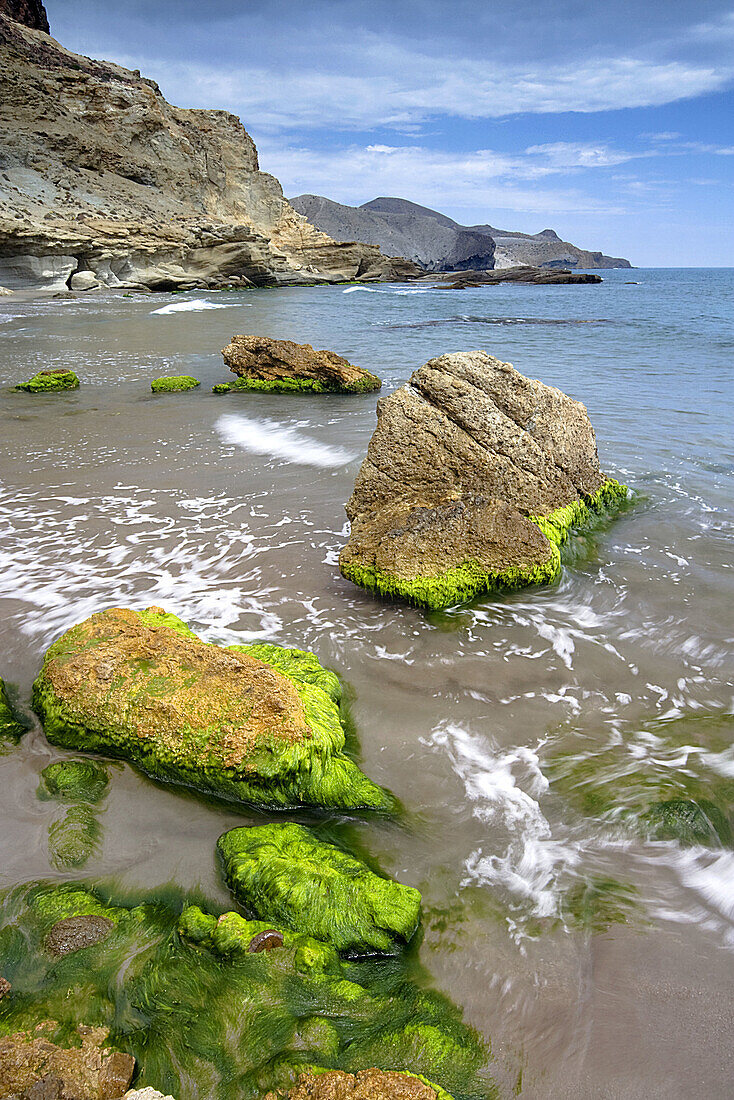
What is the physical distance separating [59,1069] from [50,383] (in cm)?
1121

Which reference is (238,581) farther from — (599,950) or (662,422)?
(662,422)

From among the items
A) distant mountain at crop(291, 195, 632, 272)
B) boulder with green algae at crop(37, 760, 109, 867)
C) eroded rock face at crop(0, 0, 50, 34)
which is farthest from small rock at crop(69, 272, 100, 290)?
distant mountain at crop(291, 195, 632, 272)

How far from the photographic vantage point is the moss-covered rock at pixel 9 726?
297 centimetres

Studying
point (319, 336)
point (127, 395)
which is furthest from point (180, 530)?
point (319, 336)

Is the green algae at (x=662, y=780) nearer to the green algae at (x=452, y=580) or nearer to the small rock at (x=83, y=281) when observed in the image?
the green algae at (x=452, y=580)

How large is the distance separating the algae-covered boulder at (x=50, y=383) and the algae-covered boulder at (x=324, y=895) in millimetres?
10528

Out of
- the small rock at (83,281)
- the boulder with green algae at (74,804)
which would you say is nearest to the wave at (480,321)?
the small rock at (83,281)

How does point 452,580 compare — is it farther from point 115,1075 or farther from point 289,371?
point 289,371

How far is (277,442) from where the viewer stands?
27.8ft

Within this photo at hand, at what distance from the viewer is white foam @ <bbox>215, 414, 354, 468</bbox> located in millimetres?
7758

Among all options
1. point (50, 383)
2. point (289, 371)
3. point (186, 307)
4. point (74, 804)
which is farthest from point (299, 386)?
point (186, 307)

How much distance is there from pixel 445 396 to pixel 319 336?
1522 centimetres

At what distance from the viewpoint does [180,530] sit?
18.1ft

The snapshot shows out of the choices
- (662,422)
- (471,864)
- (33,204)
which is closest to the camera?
(471,864)
